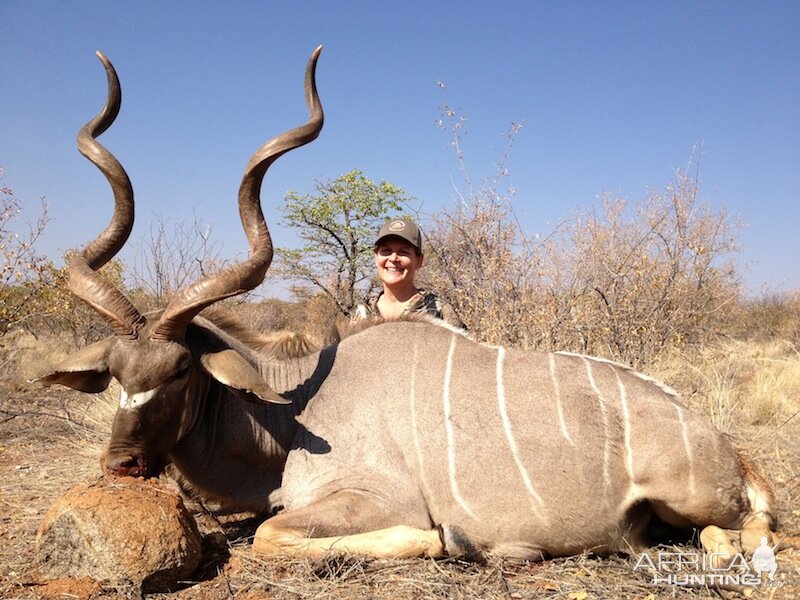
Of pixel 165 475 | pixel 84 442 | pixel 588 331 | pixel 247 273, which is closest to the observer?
pixel 247 273

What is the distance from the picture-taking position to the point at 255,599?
216cm

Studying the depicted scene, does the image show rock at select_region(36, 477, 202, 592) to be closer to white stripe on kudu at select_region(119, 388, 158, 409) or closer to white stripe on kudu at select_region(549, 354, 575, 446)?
white stripe on kudu at select_region(119, 388, 158, 409)

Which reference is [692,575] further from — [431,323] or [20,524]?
[20,524]

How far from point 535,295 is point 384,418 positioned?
11.5 feet

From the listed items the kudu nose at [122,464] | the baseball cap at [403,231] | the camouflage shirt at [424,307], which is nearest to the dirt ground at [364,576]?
the kudu nose at [122,464]

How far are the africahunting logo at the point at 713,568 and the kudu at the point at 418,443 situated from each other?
6 centimetres

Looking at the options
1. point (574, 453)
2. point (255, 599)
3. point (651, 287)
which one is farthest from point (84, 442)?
point (651, 287)

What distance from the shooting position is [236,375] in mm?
2592

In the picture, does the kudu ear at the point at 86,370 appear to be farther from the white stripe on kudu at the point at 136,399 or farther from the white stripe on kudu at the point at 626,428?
the white stripe on kudu at the point at 626,428

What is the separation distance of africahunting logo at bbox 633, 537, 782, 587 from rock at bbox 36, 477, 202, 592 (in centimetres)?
173

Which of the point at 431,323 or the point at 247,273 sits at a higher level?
the point at 247,273

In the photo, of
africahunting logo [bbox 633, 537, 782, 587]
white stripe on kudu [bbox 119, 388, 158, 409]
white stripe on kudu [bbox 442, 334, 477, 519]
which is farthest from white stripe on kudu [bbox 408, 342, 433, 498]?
white stripe on kudu [bbox 119, 388, 158, 409]

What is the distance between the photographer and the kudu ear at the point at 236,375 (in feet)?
8.32

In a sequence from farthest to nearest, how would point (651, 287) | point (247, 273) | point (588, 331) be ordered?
point (651, 287) < point (588, 331) < point (247, 273)
